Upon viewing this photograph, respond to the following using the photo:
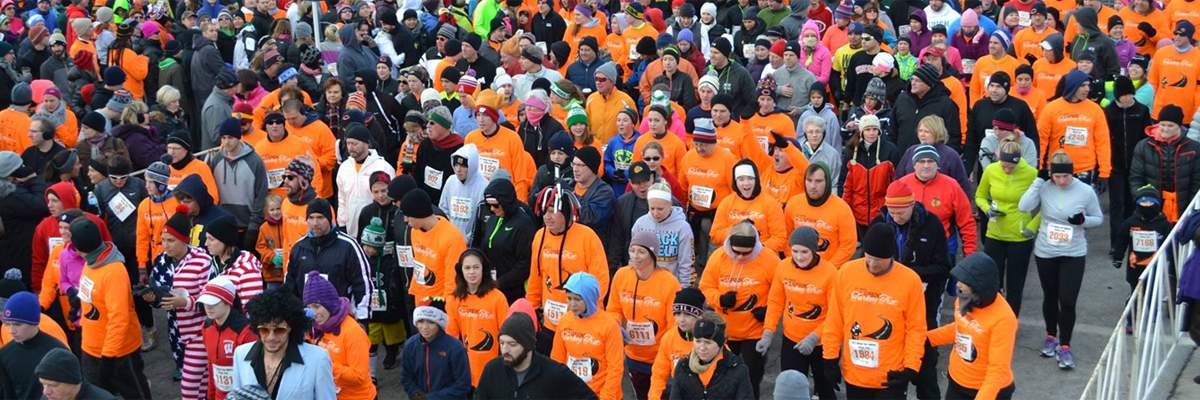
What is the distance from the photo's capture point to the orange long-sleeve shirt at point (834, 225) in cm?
924

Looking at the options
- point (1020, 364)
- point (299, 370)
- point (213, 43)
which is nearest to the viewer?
point (299, 370)

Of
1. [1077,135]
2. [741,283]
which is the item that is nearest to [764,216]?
[741,283]

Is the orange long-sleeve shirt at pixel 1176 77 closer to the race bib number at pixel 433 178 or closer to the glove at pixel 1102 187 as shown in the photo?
the glove at pixel 1102 187

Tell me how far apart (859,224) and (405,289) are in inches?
135

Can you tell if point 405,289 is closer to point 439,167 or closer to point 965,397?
point 439,167

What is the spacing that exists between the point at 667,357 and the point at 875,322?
3.86 ft

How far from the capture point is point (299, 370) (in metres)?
7.05

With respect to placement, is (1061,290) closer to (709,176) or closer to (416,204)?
(709,176)

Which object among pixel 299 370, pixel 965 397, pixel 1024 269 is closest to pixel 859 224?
pixel 1024 269

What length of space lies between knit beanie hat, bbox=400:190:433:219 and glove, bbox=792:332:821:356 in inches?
101

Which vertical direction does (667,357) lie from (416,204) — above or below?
below

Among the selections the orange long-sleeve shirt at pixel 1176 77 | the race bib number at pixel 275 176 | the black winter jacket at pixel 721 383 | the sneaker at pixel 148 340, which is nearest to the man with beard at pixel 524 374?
the black winter jacket at pixel 721 383

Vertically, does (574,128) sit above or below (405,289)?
above

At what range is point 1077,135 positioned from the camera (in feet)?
37.8
